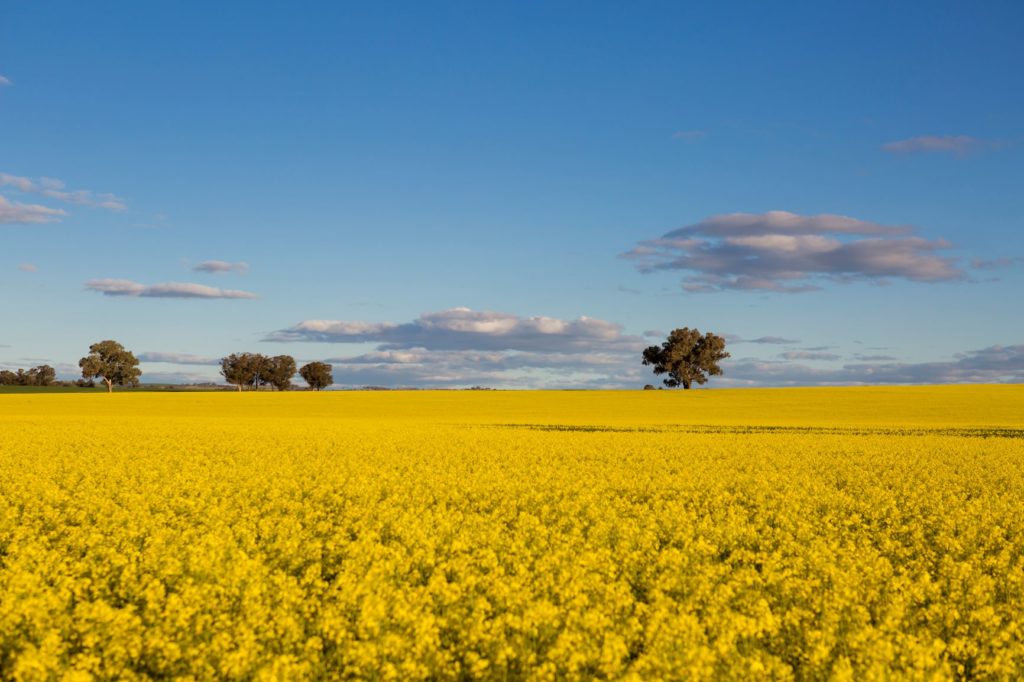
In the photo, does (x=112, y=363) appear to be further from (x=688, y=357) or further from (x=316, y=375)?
(x=688, y=357)

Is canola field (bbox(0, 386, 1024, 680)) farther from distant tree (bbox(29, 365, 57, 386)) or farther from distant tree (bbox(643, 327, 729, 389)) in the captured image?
distant tree (bbox(29, 365, 57, 386))

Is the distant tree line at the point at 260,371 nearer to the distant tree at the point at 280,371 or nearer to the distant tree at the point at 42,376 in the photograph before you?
the distant tree at the point at 280,371

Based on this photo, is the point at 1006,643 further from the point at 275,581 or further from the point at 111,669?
the point at 111,669

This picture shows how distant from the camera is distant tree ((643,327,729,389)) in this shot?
11419cm

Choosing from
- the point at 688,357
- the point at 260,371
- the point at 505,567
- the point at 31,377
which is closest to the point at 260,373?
the point at 260,371

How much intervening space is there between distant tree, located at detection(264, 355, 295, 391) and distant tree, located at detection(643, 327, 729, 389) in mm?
75110

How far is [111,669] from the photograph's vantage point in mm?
7918

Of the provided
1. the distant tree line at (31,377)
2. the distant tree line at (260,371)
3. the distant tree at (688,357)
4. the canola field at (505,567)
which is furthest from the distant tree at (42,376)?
the canola field at (505,567)

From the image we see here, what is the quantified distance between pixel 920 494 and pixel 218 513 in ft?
53.5

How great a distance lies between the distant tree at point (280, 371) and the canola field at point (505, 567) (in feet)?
436

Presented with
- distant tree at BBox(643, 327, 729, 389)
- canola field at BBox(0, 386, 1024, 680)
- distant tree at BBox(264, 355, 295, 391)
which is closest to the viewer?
canola field at BBox(0, 386, 1024, 680)

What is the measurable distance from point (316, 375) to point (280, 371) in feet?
21.9

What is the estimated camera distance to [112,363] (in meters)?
134

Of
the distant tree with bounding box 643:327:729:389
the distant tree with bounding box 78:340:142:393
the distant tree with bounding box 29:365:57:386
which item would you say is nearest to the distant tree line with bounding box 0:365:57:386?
the distant tree with bounding box 29:365:57:386
